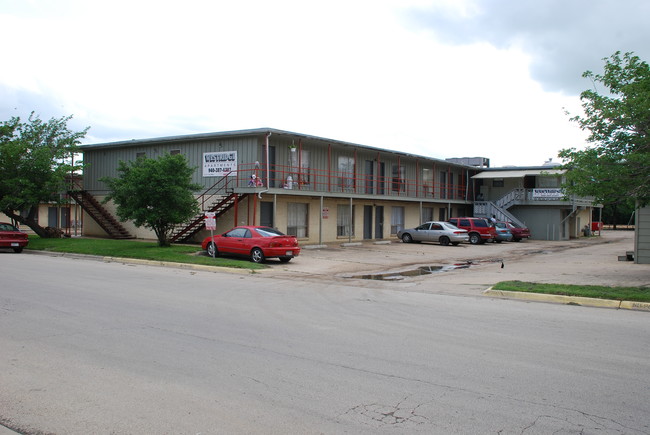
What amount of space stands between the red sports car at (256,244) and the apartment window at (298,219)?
7.57 metres

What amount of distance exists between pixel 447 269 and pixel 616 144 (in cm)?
727

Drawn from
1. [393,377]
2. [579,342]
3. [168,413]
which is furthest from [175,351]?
[579,342]

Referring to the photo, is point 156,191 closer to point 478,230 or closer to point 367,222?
point 367,222

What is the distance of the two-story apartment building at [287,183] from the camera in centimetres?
2691

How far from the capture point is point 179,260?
20.0 metres

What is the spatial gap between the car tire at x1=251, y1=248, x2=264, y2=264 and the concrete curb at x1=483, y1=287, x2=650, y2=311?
9.36m

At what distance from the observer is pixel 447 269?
19766mm

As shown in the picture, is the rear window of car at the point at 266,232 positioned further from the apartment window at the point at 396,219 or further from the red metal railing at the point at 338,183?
the apartment window at the point at 396,219

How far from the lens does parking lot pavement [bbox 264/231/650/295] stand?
50.9 ft

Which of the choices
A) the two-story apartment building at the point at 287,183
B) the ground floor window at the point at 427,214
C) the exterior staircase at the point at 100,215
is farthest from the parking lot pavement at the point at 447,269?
the ground floor window at the point at 427,214

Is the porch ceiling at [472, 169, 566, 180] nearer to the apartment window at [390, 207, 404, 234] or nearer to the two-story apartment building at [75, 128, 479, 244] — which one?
the two-story apartment building at [75, 128, 479, 244]

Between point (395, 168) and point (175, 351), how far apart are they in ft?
104

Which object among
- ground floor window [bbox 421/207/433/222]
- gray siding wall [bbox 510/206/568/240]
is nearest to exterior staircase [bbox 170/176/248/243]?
ground floor window [bbox 421/207/433/222]

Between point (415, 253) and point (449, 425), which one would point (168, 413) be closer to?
point (449, 425)
